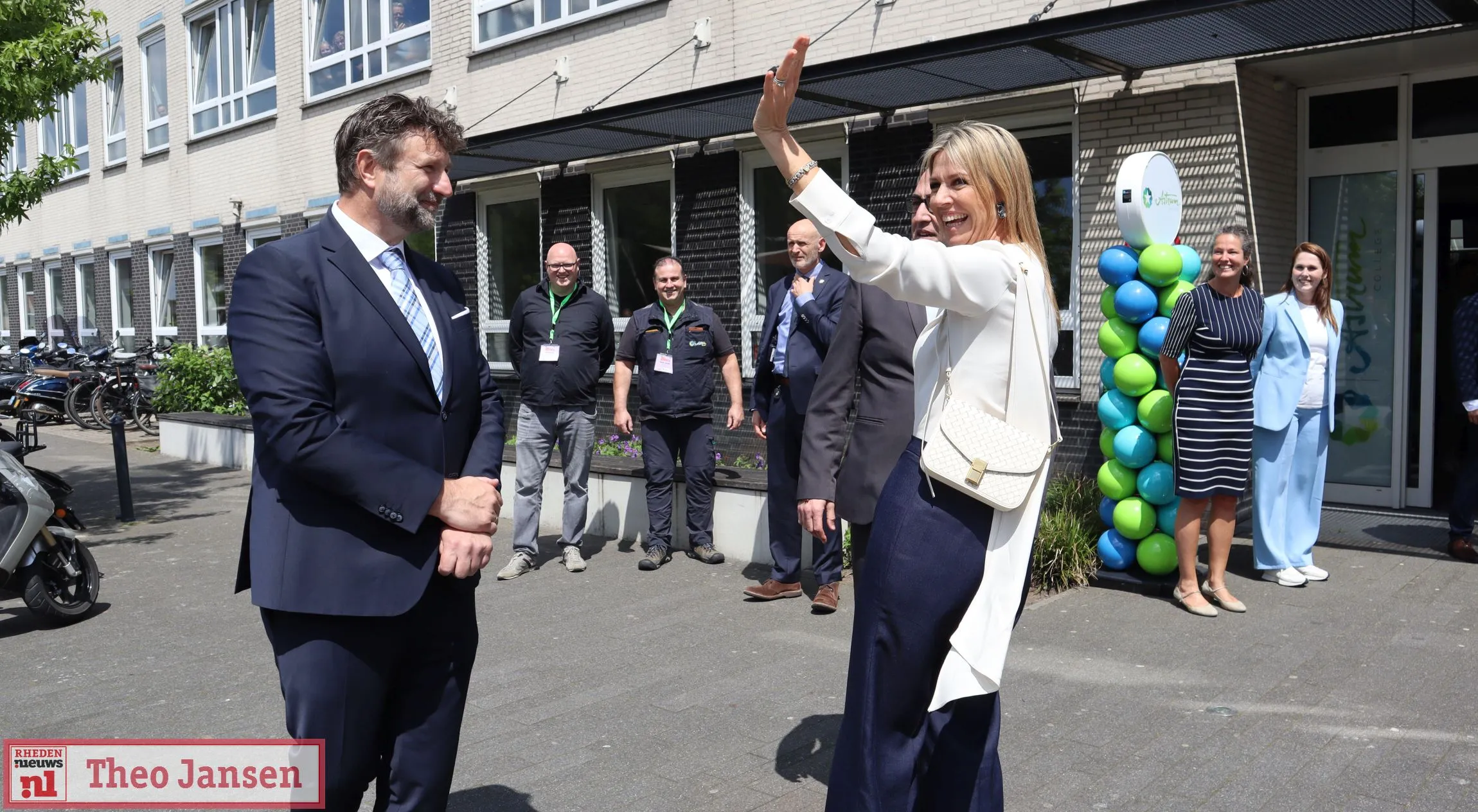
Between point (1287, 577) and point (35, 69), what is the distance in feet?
31.8

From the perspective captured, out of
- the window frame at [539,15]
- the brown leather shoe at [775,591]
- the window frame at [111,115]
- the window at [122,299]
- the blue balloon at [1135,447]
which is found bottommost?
the brown leather shoe at [775,591]

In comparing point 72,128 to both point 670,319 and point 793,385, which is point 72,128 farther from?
point 793,385

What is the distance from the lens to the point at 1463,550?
7.35m

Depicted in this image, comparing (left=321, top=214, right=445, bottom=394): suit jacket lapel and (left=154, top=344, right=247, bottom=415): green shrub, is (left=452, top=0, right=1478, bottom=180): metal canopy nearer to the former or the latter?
(left=321, top=214, right=445, bottom=394): suit jacket lapel

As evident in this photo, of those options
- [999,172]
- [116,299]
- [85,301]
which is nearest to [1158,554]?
[999,172]

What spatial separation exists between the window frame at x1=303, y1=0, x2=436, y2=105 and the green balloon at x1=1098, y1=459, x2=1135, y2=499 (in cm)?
1094

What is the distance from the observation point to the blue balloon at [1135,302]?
22.2ft

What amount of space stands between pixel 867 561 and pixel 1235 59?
6702 millimetres

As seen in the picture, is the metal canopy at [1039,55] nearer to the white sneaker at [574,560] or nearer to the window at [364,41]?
the white sneaker at [574,560]

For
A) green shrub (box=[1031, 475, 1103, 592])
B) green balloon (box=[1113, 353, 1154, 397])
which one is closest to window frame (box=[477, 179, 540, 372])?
green shrub (box=[1031, 475, 1103, 592])

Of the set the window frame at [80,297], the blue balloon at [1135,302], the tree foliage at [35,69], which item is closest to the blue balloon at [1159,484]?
the blue balloon at [1135,302]

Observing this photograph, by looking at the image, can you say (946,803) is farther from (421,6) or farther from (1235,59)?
(421,6)

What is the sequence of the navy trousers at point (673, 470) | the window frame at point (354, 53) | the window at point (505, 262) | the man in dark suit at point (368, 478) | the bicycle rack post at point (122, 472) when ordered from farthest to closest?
1. the window frame at point (354, 53)
2. the window at point (505, 262)
3. the bicycle rack post at point (122, 472)
4. the navy trousers at point (673, 470)
5. the man in dark suit at point (368, 478)

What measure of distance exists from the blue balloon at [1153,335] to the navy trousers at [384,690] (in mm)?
4880
